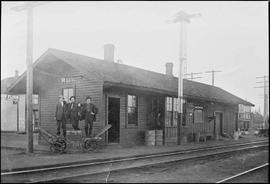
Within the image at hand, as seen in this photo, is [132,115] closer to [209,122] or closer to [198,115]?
[198,115]

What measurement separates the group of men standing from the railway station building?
567 millimetres

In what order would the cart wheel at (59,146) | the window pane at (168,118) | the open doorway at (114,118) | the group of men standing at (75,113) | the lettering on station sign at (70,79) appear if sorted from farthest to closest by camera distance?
1. the window pane at (168,118)
2. the open doorway at (114,118)
3. the lettering on station sign at (70,79)
4. the group of men standing at (75,113)
5. the cart wheel at (59,146)

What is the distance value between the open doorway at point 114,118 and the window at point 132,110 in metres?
0.73

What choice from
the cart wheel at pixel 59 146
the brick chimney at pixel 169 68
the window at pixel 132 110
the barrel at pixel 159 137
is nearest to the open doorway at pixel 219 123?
the brick chimney at pixel 169 68

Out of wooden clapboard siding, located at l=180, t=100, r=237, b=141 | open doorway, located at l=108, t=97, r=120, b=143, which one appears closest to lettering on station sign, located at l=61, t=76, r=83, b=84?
open doorway, located at l=108, t=97, r=120, b=143

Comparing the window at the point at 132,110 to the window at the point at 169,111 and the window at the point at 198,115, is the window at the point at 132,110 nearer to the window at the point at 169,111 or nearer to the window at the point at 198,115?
the window at the point at 169,111

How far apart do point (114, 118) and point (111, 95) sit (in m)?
1.22

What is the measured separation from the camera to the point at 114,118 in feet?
50.7

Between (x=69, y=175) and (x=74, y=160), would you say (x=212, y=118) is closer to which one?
(x=74, y=160)

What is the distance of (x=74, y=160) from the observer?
33.4 feet

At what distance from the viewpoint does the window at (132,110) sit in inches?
627

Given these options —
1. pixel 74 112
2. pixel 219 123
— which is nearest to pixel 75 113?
pixel 74 112

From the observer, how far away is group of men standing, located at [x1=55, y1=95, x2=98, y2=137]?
12.5m

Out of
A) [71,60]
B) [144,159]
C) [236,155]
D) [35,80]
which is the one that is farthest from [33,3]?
[236,155]
